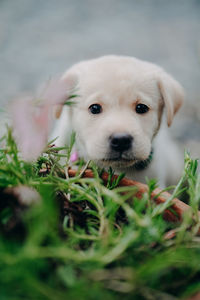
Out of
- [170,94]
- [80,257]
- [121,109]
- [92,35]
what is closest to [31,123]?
[80,257]

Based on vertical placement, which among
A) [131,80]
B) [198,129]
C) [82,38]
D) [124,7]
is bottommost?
[198,129]

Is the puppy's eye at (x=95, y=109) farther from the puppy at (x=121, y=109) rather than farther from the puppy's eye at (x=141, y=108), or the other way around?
the puppy's eye at (x=141, y=108)

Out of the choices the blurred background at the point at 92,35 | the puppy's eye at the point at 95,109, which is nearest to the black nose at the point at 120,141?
the puppy's eye at the point at 95,109

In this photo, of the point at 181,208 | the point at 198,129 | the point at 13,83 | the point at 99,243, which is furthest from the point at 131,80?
the point at 13,83

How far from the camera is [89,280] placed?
471 mm

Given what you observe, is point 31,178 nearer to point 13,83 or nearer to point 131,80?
point 131,80

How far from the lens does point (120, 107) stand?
1.43 m

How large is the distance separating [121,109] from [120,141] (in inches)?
8.4

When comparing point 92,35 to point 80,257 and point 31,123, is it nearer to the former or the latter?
point 31,123

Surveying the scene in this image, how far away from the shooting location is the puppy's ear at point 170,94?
4.99 feet

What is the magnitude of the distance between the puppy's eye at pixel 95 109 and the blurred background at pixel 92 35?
211 centimetres

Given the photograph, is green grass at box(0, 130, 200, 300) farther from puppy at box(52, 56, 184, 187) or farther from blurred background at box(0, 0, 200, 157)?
blurred background at box(0, 0, 200, 157)

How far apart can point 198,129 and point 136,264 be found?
2.60 meters

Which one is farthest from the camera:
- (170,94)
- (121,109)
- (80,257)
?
(170,94)
